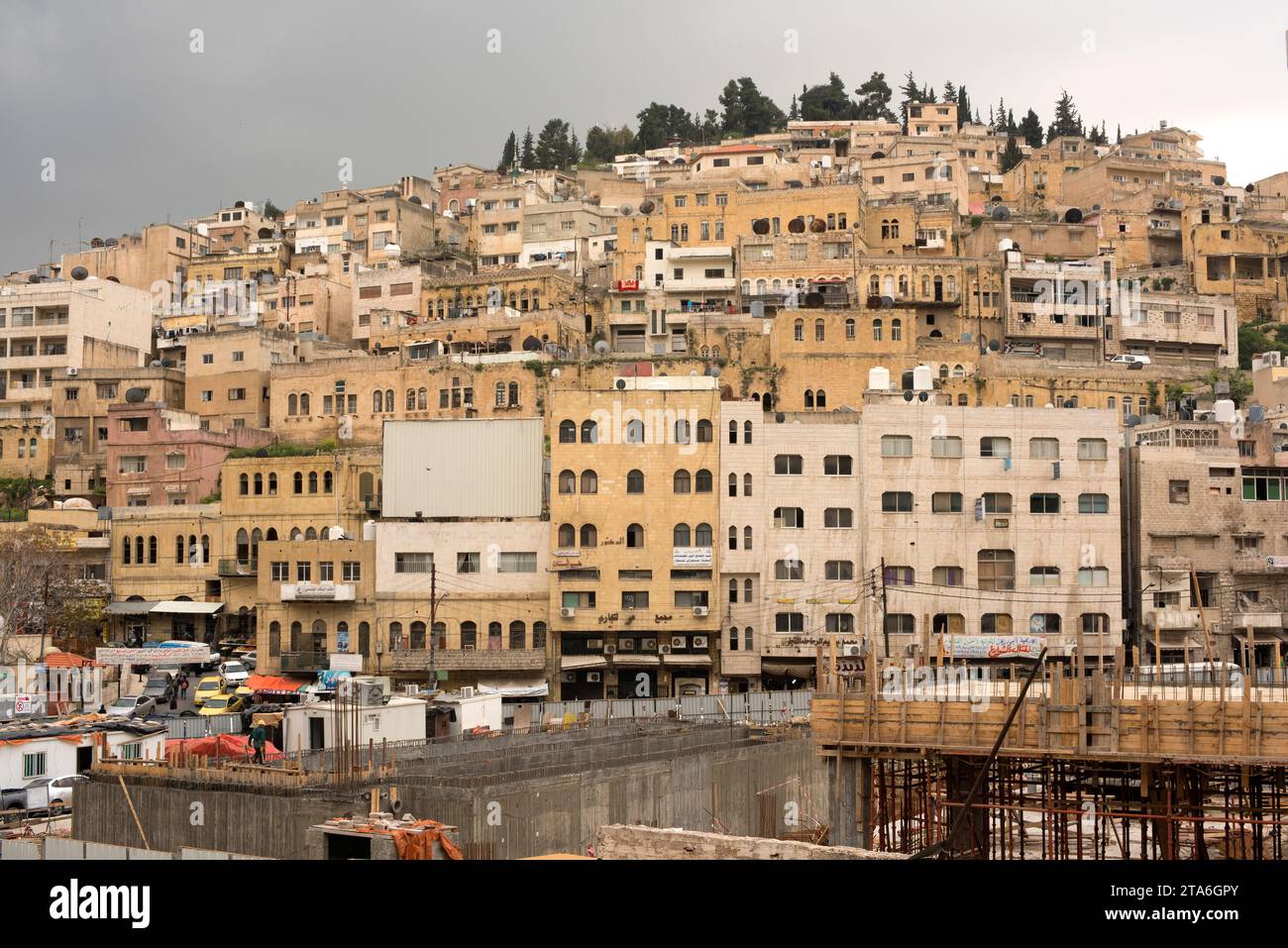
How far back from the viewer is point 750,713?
1837 inches

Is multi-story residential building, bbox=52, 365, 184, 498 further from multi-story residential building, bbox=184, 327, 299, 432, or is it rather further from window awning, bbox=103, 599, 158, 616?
window awning, bbox=103, 599, 158, 616

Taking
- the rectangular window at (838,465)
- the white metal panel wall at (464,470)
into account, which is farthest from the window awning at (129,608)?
the rectangular window at (838,465)

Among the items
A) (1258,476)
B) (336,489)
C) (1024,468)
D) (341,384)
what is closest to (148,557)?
(336,489)

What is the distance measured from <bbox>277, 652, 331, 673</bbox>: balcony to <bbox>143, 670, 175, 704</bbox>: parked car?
169 inches

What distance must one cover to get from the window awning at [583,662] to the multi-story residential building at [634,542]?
0.05 m

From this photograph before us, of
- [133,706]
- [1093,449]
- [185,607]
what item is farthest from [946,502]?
[185,607]

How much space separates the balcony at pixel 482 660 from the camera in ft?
189

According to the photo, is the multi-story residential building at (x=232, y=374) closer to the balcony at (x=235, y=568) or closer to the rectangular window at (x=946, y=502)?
the balcony at (x=235, y=568)

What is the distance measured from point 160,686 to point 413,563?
10301 millimetres

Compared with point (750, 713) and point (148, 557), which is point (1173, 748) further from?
point (148, 557)

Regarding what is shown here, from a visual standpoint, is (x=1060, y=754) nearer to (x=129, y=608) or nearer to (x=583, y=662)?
(x=583, y=662)

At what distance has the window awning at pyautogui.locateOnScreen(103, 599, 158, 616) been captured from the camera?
6519 cm

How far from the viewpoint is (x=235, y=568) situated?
6444 cm
